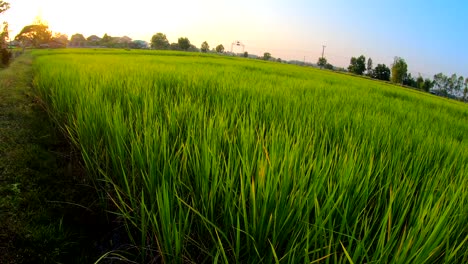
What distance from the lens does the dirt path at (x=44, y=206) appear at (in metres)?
1.18

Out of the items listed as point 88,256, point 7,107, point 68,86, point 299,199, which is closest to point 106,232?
point 88,256

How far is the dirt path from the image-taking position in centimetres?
118

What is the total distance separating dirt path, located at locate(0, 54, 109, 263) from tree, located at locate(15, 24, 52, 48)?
46.9 meters

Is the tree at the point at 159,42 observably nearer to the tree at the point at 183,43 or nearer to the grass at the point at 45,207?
the tree at the point at 183,43

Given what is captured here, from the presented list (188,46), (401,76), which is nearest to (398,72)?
(401,76)

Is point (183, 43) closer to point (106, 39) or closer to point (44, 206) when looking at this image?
point (106, 39)

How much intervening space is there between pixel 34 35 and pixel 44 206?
5050 cm

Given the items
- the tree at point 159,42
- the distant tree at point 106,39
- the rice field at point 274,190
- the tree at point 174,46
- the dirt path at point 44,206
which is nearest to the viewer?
the rice field at point 274,190

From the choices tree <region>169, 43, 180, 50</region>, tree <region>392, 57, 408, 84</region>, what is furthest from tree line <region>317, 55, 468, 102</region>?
tree <region>169, 43, 180, 50</region>

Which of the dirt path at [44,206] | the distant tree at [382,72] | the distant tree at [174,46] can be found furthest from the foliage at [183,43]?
the dirt path at [44,206]

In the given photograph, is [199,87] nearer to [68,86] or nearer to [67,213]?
[68,86]

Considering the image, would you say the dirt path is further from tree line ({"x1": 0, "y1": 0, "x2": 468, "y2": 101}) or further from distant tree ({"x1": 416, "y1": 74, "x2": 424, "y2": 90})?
distant tree ({"x1": 416, "y1": 74, "x2": 424, "y2": 90})

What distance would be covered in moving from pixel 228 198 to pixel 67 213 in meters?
0.97

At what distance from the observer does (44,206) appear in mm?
1493
